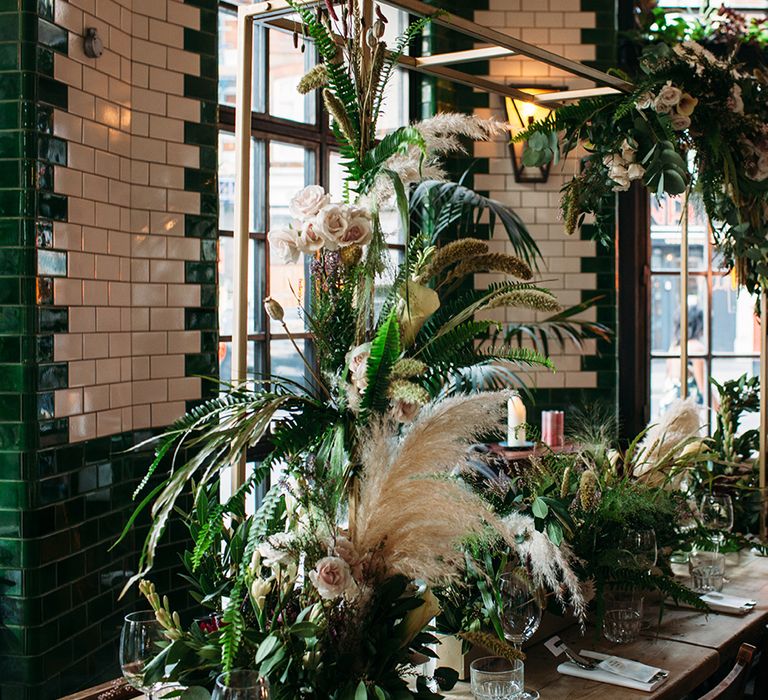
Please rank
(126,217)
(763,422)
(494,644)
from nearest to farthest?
(494,644) < (126,217) < (763,422)

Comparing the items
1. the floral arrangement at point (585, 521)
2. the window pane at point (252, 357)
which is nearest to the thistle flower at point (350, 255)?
the floral arrangement at point (585, 521)

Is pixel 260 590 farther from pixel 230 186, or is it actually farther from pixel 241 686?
pixel 230 186

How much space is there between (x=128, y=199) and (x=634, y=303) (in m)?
3.06

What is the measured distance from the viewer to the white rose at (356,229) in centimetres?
181

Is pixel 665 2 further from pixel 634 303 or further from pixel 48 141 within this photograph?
pixel 48 141

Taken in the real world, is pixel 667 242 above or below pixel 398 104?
below

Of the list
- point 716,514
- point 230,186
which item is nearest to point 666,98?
point 716,514

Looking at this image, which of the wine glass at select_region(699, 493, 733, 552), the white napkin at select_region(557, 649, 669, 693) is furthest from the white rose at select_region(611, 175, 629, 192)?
the white napkin at select_region(557, 649, 669, 693)

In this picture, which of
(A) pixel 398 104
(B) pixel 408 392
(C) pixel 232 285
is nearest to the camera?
(B) pixel 408 392

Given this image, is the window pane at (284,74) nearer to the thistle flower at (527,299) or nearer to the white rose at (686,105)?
the white rose at (686,105)

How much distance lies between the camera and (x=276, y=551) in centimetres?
182

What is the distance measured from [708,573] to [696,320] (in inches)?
106

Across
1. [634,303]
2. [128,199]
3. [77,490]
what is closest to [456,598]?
[77,490]

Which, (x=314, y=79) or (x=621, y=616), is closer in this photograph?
(x=314, y=79)
